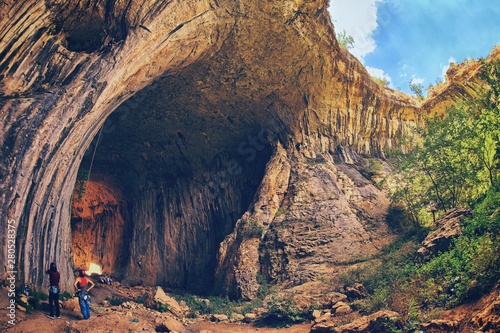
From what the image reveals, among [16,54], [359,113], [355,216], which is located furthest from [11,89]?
[359,113]

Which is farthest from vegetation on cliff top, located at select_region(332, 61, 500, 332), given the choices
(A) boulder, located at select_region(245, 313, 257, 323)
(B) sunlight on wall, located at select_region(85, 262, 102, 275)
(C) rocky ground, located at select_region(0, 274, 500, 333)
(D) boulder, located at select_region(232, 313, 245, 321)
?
(B) sunlight on wall, located at select_region(85, 262, 102, 275)

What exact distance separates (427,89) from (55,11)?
22893mm

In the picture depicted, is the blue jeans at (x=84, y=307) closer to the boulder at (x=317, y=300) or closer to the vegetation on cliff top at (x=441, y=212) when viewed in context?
the boulder at (x=317, y=300)

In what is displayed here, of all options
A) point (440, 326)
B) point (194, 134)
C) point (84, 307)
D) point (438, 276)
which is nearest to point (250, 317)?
point (84, 307)

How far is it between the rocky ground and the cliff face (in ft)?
5.45

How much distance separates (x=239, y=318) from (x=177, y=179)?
11.6 metres

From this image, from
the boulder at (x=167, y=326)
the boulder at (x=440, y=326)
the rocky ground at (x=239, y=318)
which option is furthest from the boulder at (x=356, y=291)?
the boulder at (x=167, y=326)

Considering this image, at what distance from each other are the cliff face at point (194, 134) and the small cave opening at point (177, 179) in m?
0.09

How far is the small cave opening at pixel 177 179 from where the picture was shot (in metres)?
18.1

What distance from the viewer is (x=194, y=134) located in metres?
19.2

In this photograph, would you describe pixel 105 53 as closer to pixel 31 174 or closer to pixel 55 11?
pixel 55 11

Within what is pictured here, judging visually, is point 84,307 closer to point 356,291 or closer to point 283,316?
point 283,316

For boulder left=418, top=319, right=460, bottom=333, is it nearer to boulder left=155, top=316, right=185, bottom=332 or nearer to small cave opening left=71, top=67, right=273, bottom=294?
boulder left=155, top=316, right=185, bottom=332

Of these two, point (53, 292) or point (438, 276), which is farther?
point (438, 276)
